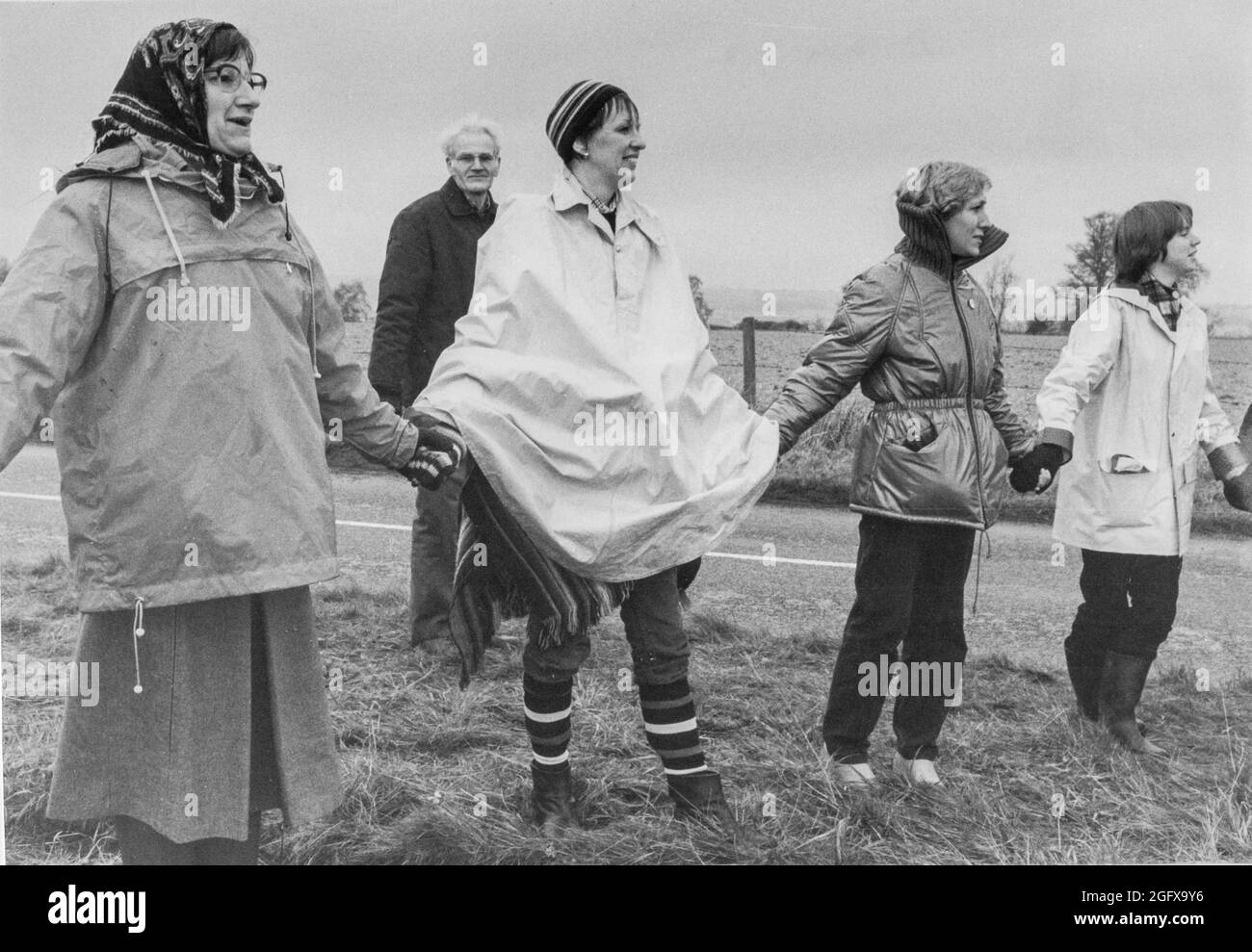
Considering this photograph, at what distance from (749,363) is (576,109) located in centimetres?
232

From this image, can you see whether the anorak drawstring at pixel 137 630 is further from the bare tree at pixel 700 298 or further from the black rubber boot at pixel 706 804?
the bare tree at pixel 700 298

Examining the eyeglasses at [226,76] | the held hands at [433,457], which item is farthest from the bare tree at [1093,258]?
the eyeglasses at [226,76]

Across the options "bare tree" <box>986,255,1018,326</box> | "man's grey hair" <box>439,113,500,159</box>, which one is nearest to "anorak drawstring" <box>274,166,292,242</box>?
"man's grey hair" <box>439,113,500,159</box>

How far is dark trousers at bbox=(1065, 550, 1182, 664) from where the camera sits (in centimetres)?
387

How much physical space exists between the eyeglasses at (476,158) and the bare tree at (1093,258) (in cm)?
175

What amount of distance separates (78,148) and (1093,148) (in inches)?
113

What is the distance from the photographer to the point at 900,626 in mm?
3553

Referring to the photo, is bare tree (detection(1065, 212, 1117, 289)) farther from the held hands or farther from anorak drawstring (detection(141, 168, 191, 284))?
anorak drawstring (detection(141, 168, 191, 284))

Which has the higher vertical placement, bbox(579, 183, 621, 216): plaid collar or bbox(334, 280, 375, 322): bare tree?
bbox(579, 183, 621, 216): plaid collar

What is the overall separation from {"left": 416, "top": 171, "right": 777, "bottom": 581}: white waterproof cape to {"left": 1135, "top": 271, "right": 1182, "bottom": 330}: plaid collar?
4.33 feet

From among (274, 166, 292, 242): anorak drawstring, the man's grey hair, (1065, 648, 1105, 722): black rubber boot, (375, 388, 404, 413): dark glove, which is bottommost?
(1065, 648, 1105, 722): black rubber boot

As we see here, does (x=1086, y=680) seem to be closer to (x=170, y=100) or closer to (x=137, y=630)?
(x=137, y=630)

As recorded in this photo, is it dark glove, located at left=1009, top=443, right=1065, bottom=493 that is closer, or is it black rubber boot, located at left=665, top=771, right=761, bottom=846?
black rubber boot, located at left=665, top=771, right=761, bottom=846

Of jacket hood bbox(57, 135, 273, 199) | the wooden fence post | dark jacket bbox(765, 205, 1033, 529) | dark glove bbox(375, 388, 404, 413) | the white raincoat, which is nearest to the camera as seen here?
jacket hood bbox(57, 135, 273, 199)
